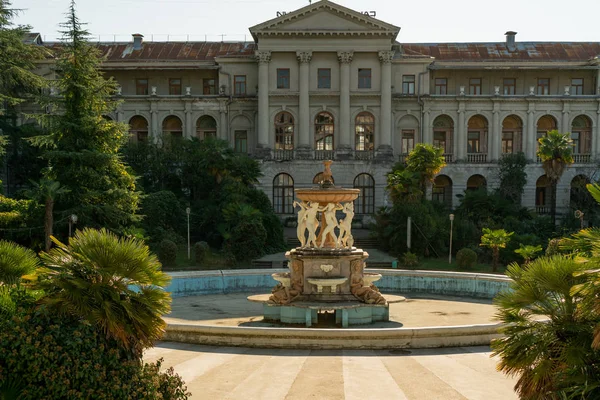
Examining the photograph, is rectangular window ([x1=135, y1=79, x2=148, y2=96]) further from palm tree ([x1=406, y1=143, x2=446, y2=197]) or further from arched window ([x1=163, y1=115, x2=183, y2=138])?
palm tree ([x1=406, y1=143, x2=446, y2=197])

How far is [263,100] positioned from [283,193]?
8367mm

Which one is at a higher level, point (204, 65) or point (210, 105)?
point (204, 65)

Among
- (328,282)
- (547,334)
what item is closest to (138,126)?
(328,282)

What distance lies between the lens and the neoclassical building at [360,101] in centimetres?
5566

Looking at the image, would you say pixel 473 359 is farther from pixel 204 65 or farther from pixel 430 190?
pixel 204 65

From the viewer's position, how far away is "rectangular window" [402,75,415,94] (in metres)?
58.9

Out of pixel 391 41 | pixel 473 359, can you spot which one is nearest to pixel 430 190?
pixel 391 41

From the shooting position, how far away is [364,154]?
5597 centimetres

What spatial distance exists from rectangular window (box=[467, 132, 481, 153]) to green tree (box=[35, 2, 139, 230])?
120 ft

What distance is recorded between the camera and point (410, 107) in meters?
58.7

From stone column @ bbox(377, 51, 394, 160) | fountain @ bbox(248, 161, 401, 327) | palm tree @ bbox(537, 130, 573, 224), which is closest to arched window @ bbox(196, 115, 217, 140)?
stone column @ bbox(377, 51, 394, 160)

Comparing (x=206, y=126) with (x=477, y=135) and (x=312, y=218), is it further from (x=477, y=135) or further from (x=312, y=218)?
(x=312, y=218)

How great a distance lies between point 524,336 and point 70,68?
28.5m

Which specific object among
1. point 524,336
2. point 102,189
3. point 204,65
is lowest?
point 524,336
